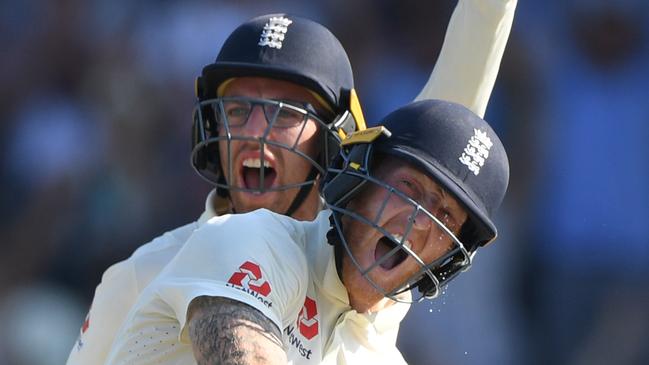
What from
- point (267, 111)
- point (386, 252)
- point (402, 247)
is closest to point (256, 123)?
point (267, 111)

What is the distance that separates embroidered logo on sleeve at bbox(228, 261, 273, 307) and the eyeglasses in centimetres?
126

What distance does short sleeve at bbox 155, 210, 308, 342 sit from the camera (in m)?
2.55

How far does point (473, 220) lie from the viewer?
296cm

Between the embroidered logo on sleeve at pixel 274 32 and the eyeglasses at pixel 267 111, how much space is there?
0.59 ft

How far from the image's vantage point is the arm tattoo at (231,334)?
242 cm

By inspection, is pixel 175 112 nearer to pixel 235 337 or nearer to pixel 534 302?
pixel 534 302

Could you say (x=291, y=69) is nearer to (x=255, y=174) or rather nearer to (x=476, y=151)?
(x=255, y=174)

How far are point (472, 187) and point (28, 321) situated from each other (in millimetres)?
3226

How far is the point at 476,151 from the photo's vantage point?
116 inches

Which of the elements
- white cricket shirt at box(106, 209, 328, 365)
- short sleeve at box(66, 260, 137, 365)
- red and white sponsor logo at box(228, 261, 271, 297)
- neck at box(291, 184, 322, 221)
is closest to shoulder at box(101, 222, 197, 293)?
short sleeve at box(66, 260, 137, 365)

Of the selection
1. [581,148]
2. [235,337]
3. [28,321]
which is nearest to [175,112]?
[28,321]

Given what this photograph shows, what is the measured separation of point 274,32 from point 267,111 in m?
0.25

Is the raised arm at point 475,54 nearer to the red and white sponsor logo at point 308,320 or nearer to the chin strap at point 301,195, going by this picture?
the chin strap at point 301,195

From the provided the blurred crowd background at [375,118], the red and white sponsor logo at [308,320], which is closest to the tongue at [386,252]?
the red and white sponsor logo at [308,320]
